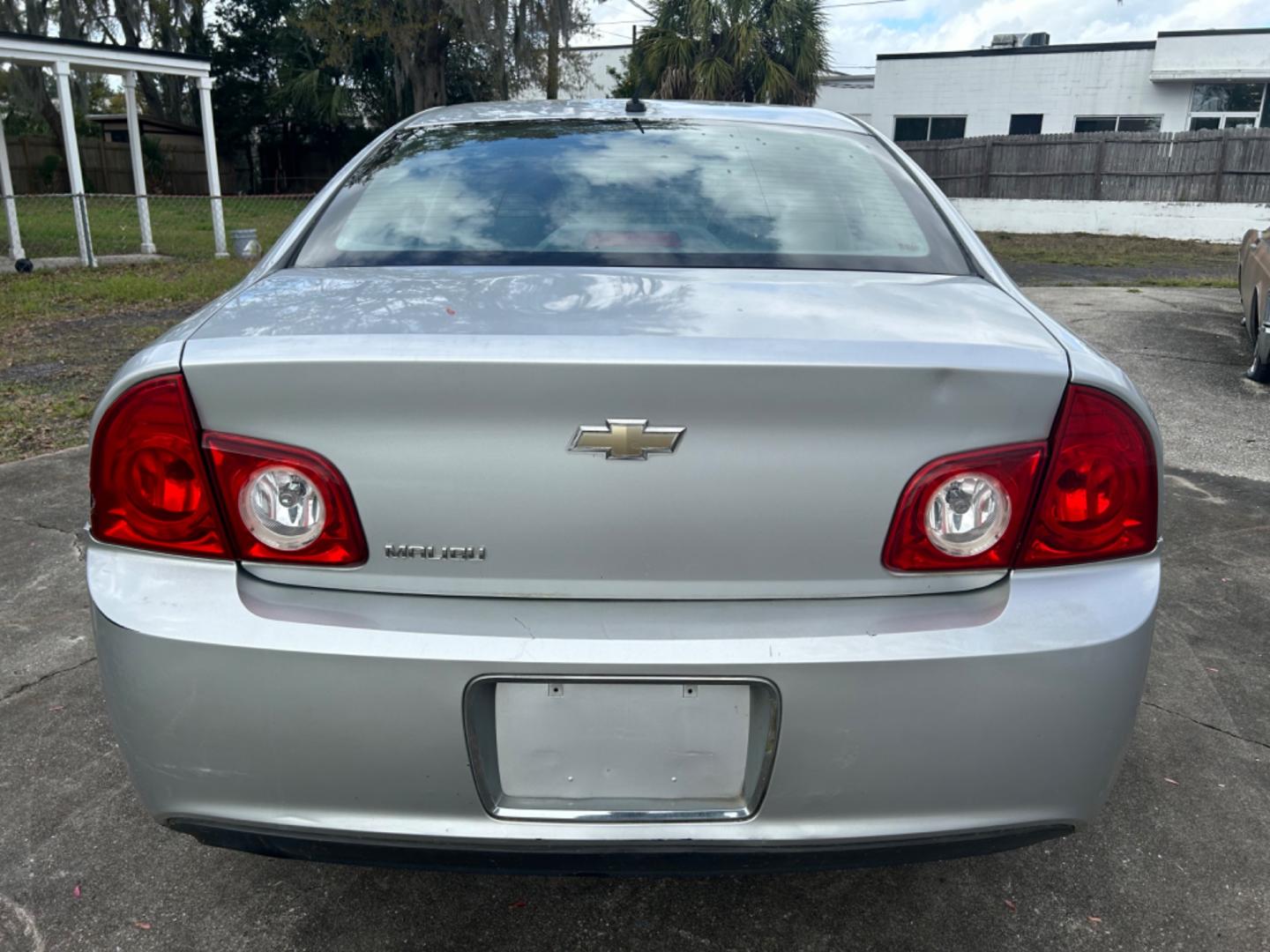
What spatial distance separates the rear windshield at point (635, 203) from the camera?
2.02m

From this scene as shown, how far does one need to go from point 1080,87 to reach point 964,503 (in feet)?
81.1

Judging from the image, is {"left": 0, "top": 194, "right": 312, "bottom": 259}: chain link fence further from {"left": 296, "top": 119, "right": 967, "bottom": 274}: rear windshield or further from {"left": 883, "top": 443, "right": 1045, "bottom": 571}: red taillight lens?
{"left": 883, "top": 443, "right": 1045, "bottom": 571}: red taillight lens

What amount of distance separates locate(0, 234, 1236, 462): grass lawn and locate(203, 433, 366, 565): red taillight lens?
4.18 meters

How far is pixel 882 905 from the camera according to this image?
1.98m

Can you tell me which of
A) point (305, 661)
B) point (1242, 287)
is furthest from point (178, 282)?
point (305, 661)

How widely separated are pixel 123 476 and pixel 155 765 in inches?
17.4

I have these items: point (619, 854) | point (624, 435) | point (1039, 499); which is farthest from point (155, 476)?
point (1039, 499)

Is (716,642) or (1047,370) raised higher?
(1047,370)

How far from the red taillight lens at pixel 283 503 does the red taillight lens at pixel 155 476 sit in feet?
0.11

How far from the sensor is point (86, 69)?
48.3 ft

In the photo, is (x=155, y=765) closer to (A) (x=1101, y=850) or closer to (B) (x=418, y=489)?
(B) (x=418, y=489)

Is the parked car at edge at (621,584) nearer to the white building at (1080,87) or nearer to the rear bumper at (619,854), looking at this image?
the rear bumper at (619,854)

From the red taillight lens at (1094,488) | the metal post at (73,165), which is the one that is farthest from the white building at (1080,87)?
the red taillight lens at (1094,488)

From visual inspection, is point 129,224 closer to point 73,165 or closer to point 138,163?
point 138,163
